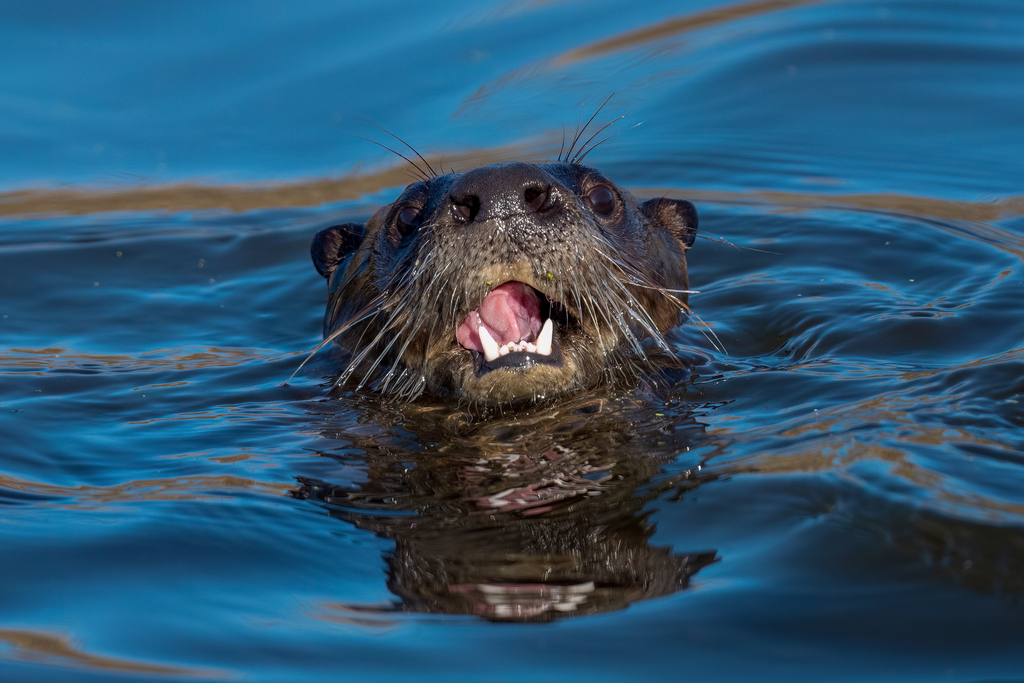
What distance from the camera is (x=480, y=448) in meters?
4.47

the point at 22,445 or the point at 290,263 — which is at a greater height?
the point at 290,263

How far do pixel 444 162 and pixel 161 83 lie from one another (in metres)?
2.76

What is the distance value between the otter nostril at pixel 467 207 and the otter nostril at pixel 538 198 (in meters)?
0.18

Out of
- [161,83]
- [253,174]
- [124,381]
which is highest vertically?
[161,83]

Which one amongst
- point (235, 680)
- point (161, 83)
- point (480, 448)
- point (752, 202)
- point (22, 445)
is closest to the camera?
point (235, 680)

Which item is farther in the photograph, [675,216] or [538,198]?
[675,216]

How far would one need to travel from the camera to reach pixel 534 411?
468 cm

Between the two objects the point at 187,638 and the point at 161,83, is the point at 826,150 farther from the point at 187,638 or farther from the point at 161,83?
the point at 187,638

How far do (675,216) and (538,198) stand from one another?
180cm

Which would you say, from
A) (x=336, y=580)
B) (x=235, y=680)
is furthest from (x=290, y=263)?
(x=235, y=680)

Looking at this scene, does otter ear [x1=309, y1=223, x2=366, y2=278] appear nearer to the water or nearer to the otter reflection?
the water

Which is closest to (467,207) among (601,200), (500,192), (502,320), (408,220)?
(500,192)

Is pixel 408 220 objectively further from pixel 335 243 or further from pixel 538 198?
pixel 335 243

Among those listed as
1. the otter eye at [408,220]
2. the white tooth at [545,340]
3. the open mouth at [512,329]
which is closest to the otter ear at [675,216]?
the otter eye at [408,220]
